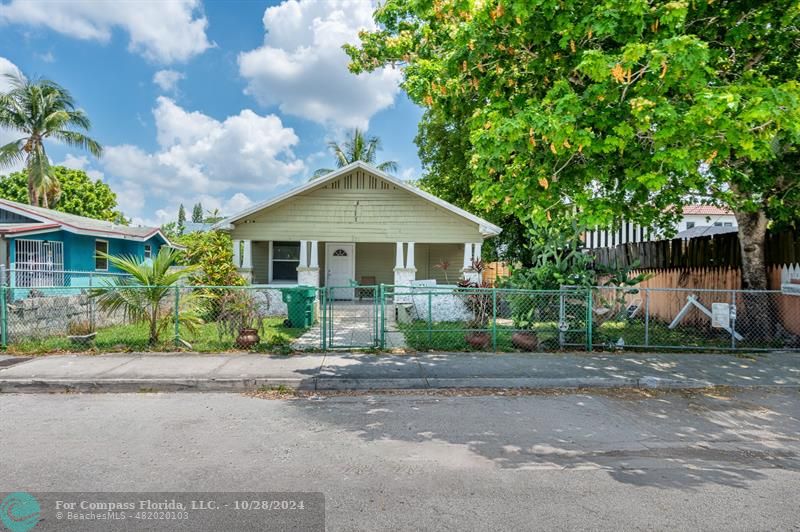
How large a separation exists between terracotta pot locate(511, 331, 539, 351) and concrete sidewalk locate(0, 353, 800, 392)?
0.41 meters

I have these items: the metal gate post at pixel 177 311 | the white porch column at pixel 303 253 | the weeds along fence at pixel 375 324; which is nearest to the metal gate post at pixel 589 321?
the weeds along fence at pixel 375 324

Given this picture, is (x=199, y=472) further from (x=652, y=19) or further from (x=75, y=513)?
(x=652, y=19)

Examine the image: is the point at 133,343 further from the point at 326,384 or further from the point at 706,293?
the point at 706,293

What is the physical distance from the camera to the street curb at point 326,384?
663 centimetres

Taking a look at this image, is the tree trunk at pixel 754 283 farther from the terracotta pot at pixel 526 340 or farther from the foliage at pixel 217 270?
the foliage at pixel 217 270

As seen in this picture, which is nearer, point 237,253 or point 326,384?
point 326,384

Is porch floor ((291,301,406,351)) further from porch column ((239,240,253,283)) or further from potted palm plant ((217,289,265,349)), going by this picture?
porch column ((239,240,253,283))

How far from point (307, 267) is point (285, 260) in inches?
98.7

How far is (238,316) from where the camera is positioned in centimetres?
906

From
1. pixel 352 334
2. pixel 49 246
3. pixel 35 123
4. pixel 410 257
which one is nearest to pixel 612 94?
pixel 352 334

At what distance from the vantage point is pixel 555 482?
379cm

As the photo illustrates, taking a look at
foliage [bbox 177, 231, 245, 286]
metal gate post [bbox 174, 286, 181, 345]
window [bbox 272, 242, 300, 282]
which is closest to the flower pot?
metal gate post [bbox 174, 286, 181, 345]

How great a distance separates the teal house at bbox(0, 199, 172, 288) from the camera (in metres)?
13.9

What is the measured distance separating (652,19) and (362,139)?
77.9 ft
